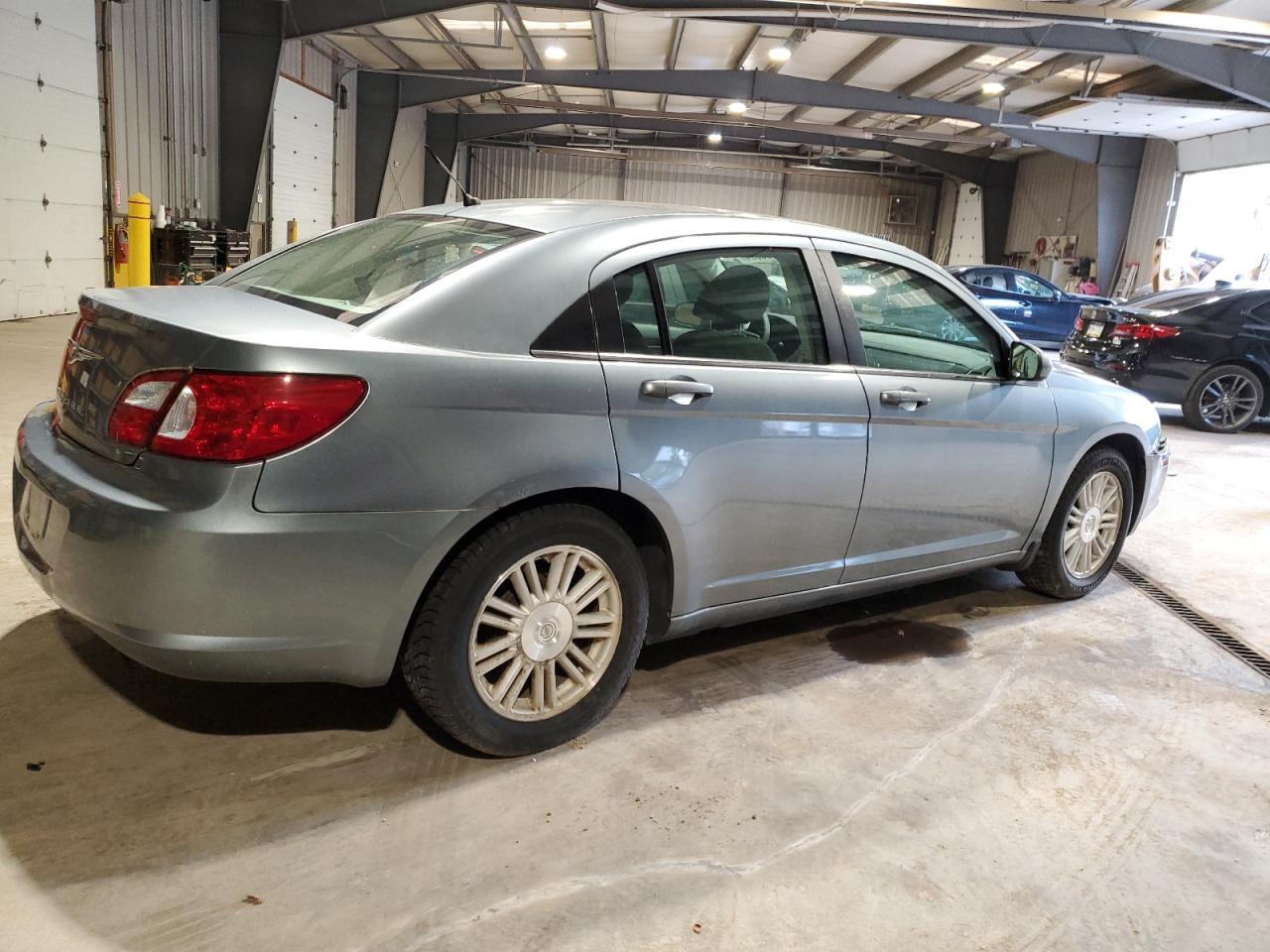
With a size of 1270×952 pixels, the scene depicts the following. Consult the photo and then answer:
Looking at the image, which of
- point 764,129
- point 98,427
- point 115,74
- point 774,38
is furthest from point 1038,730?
point 764,129

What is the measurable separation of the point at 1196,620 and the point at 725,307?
270cm

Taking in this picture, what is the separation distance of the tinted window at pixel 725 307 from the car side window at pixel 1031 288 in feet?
44.6

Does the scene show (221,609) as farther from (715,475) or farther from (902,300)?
(902,300)

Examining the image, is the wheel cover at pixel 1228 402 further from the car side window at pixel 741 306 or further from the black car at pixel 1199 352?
the car side window at pixel 741 306

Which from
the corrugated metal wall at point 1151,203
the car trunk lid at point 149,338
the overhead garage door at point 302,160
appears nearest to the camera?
the car trunk lid at point 149,338

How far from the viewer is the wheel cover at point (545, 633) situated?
2.33 metres

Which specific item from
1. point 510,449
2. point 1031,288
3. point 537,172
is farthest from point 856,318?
point 537,172

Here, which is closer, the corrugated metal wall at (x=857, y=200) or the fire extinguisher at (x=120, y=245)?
the fire extinguisher at (x=120, y=245)

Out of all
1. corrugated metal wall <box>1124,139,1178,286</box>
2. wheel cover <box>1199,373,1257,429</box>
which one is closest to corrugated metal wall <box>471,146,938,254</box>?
corrugated metal wall <box>1124,139,1178,286</box>

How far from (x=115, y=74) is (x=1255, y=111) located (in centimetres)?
1541

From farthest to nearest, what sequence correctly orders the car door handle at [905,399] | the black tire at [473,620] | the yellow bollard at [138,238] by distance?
the yellow bollard at [138,238]
the car door handle at [905,399]
the black tire at [473,620]

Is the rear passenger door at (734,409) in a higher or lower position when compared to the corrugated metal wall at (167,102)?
lower

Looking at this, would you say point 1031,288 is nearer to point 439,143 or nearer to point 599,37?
point 599,37

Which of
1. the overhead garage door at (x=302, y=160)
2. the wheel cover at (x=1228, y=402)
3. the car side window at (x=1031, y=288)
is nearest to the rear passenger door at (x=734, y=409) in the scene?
the wheel cover at (x=1228, y=402)
